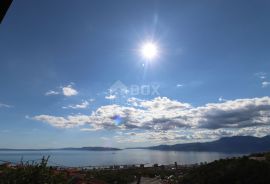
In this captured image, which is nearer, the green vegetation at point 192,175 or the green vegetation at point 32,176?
the green vegetation at point 32,176

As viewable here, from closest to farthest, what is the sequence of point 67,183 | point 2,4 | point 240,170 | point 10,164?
point 2,4
point 67,183
point 10,164
point 240,170

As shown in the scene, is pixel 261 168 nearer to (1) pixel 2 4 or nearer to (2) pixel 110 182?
(2) pixel 110 182

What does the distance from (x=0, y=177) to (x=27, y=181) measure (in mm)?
837

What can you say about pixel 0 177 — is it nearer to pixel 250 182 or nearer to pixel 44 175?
pixel 44 175

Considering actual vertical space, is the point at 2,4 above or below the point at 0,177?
above

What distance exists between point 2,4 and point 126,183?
20283mm

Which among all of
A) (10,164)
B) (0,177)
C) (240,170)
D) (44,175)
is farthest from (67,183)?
(240,170)

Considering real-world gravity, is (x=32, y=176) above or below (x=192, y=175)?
below

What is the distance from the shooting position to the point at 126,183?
2156cm

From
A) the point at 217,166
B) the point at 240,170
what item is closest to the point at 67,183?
the point at 240,170

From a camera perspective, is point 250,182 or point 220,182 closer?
point 250,182

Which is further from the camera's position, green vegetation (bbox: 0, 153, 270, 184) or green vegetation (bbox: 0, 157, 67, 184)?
green vegetation (bbox: 0, 153, 270, 184)

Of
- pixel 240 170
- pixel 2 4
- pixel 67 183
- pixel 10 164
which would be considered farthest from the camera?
pixel 240 170

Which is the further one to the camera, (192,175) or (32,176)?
(192,175)
